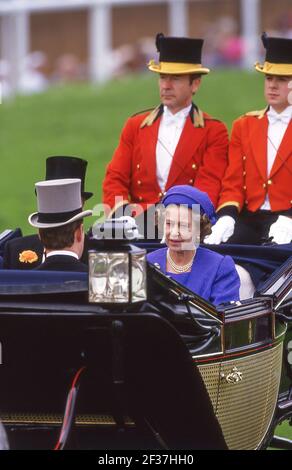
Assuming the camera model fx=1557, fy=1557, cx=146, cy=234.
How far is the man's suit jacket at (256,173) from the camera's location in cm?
812

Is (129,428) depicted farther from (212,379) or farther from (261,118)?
(261,118)

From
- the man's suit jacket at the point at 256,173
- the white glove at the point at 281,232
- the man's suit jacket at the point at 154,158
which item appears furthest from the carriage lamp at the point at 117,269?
the man's suit jacket at the point at 154,158

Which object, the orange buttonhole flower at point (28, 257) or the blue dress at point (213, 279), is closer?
the blue dress at point (213, 279)

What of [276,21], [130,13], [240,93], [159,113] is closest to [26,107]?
[240,93]

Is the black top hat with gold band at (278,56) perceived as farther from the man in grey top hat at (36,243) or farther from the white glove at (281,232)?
the man in grey top hat at (36,243)

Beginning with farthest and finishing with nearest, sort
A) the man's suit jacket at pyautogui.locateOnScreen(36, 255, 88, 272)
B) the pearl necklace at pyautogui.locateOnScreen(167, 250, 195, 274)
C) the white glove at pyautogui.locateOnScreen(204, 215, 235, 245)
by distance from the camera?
the white glove at pyautogui.locateOnScreen(204, 215, 235, 245) → the pearl necklace at pyautogui.locateOnScreen(167, 250, 195, 274) → the man's suit jacket at pyautogui.locateOnScreen(36, 255, 88, 272)

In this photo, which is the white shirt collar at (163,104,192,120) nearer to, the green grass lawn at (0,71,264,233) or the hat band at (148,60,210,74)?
the hat band at (148,60,210,74)

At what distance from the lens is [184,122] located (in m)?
8.33

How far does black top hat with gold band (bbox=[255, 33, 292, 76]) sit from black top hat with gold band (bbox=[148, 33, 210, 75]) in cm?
36

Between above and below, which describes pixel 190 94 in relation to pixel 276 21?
above

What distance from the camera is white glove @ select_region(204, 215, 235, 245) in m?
7.70

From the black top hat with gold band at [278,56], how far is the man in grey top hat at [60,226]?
1899 mm

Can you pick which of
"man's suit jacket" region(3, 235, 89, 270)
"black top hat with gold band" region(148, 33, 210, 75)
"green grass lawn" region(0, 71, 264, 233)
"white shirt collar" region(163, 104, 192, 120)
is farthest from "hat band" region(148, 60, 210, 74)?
"green grass lawn" region(0, 71, 264, 233)

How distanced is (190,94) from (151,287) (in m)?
2.54
